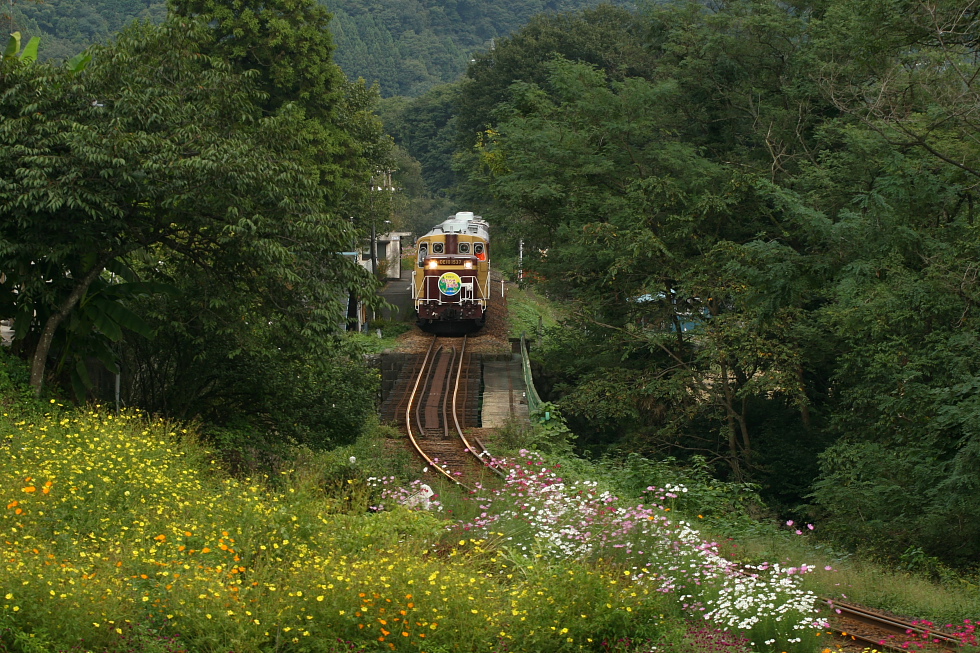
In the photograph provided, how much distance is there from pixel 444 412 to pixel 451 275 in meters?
10.2

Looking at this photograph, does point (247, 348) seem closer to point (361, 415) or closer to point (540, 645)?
point (361, 415)

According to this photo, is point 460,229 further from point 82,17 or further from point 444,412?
point 82,17

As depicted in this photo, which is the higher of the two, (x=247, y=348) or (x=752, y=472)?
(x=247, y=348)

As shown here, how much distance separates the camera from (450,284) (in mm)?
32125

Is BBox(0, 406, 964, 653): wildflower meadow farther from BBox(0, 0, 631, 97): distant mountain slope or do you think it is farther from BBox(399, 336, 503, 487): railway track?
BBox(0, 0, 631, 97): distant mountain slope

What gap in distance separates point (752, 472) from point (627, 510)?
11986 millimetres

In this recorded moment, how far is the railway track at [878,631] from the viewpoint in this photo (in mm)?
7797

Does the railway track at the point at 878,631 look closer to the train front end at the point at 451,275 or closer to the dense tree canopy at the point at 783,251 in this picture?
the dense tree canopy at the point at 783,251

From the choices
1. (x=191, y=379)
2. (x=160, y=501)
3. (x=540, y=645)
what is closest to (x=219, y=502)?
(x=160, y=501)

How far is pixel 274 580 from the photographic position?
6984mm

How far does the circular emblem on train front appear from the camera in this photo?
3203 centimetres

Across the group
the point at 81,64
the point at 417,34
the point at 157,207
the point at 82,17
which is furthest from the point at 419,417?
the point at 417,34

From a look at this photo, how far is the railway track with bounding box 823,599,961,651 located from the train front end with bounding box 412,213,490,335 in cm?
2389

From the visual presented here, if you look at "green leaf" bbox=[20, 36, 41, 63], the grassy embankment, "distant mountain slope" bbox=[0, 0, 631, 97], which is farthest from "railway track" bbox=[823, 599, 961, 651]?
"distant mountain slope" bbox=[0, 0, 631, 97]
